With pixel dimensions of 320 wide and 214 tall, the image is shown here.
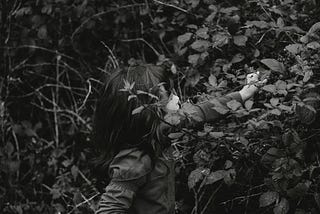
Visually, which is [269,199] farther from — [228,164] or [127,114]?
[127,114]

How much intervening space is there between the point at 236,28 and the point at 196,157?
0.62m

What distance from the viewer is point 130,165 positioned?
7.34 feet

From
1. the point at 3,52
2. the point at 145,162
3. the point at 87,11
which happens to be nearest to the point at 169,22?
the point at 87,11

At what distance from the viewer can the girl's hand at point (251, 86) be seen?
2262 millimetres

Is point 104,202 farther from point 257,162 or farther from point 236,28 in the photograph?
point 236,28

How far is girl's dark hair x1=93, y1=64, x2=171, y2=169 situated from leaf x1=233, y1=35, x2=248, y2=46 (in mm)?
485

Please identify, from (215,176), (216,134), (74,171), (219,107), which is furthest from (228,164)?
(74,171)

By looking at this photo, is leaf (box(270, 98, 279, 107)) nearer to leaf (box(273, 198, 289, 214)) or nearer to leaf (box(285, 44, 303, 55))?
leaf (box(285, 44, 303, 55))

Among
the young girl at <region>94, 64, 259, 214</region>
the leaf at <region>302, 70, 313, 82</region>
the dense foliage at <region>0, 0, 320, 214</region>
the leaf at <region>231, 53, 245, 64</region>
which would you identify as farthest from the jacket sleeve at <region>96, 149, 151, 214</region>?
the leaf at <region>231, 53, 245, 64</region>

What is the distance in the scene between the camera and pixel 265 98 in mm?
2498

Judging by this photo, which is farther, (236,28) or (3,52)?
(3,52)

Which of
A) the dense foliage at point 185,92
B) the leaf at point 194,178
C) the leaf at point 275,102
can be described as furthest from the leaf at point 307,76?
the leaf at point 194,178

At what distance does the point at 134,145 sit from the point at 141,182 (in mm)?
132

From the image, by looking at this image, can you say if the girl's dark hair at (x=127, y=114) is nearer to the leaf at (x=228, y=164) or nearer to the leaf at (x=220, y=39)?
the leaf at (x=228, y=164)
